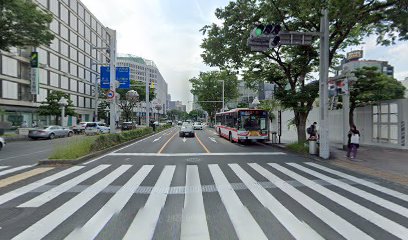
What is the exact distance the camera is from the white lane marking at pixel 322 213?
458cm

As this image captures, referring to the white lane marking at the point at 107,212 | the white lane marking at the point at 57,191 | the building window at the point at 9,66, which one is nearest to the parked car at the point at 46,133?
the building window at the point at 9,66

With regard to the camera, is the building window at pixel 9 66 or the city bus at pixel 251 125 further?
the building window at pixel 9 66

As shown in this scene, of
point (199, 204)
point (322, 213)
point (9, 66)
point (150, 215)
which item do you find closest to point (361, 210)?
point (322, 213)

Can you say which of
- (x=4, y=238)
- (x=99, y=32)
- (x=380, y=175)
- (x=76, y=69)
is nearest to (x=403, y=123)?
(x=380, y=175)

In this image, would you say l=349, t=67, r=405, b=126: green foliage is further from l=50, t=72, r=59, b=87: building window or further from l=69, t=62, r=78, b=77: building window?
l=69, t=62, r=78, b=77: building window

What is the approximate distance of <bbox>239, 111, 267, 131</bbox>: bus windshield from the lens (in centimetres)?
2083

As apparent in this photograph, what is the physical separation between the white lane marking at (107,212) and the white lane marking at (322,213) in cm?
393

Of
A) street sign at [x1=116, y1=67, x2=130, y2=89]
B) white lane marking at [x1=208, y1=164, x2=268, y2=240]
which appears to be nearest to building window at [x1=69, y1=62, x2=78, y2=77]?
street sign at [x1=116, y1=67, x2=130, y2=89]

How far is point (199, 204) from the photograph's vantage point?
6133mm

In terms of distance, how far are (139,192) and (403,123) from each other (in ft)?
51.9

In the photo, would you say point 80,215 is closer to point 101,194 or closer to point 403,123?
point 101,194

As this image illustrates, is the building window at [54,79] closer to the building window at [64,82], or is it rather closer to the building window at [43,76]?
the building window at [43,76]

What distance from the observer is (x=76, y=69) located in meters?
60.7

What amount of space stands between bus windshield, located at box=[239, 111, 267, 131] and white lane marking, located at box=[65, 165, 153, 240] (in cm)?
1299
